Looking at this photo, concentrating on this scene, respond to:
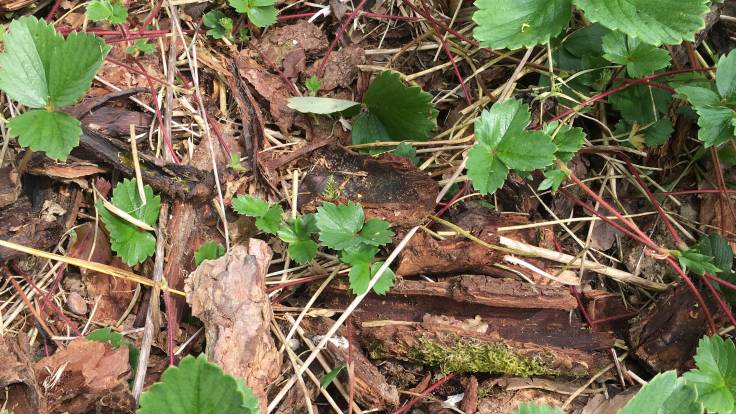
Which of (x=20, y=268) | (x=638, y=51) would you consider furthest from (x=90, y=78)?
(x=638, y=51)

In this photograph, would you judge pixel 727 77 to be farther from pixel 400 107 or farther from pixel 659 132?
pixel 400 107

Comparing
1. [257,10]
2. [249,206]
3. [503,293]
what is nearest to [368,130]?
[249,206]

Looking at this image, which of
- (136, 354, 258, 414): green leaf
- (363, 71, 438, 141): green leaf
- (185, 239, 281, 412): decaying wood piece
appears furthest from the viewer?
(363, 71, 438, 141): green leaf

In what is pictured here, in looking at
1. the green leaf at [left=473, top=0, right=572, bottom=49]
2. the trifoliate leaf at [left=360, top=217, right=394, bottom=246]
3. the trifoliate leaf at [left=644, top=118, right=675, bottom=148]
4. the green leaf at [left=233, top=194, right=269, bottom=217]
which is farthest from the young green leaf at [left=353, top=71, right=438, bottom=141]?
the trifoliate leaf at [left=644, top=118, right=675, bottom=148]

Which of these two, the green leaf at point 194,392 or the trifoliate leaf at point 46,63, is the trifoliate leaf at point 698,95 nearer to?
the green leaf at point 194,392

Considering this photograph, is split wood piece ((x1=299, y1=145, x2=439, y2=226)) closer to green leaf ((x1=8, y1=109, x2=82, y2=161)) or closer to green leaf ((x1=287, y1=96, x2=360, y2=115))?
green leaf ((x1=287, y1=96, x2=360, y2=115))

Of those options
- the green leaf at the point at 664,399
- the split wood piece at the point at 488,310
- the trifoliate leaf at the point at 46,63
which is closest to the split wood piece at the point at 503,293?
the split wood piece at the point at 488,310
